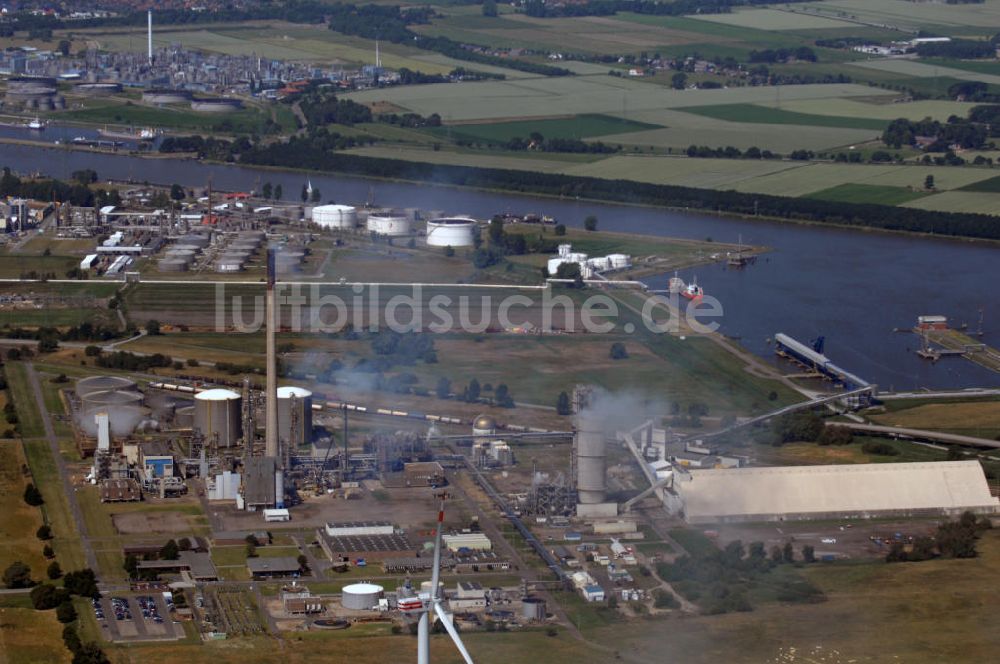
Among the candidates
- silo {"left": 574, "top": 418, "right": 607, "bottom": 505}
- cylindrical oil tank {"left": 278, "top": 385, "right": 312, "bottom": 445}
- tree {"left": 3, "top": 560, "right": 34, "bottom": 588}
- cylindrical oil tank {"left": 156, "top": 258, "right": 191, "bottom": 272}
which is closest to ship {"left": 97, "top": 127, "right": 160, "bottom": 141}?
cylindrical oil tank {"left": 156, "top": 258, "right": 191, "bottom": 272}

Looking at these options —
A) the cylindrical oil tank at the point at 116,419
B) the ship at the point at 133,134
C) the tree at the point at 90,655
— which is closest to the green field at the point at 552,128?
the ship at the point at 133,134

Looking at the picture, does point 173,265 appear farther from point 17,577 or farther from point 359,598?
point 359,598

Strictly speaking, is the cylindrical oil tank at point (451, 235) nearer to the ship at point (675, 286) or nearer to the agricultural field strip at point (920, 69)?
the ship at point (675, 286)

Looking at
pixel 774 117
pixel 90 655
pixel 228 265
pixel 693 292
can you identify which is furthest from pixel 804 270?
pixel 90 655

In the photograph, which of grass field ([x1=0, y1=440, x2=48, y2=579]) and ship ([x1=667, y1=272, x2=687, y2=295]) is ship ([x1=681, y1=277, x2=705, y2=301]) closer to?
ship ([x1=667, y1=272, x2=687, y2=295])

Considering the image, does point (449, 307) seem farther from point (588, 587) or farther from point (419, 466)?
point (588, 587)

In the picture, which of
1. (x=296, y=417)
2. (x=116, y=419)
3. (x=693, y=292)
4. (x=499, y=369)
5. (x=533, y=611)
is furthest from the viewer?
(x=693, y=292)
